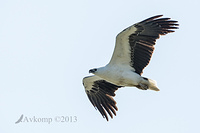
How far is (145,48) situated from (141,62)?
0.56 m

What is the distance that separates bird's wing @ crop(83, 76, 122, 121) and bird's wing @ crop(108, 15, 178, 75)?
6.10 ft

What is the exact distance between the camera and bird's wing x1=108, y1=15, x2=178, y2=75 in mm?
16625

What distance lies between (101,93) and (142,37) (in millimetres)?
3015

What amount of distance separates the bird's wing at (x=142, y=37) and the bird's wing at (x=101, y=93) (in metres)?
1.86

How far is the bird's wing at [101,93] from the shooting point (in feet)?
60.0

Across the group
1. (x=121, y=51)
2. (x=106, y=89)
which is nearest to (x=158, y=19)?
(x=121, y=51)

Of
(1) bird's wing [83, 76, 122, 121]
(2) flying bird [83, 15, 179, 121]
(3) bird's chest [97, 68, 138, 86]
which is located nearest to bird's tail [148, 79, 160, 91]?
(2) flying bird [83, 15, 179, 121]

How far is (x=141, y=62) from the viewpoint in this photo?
17.0m

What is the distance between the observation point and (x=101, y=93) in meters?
18.6

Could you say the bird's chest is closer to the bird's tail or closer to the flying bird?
the flying bird

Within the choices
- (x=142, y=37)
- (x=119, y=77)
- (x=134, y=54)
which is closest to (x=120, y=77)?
(x=119, y=77)

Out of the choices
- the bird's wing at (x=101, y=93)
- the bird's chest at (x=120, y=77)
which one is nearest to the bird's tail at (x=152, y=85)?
the bird's chest at (x=120, y=77)

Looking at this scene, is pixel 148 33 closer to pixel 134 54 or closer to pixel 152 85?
pixel 134 54

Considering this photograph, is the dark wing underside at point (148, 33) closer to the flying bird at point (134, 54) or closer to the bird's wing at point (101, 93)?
the flying bird at point (134, 54)
